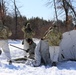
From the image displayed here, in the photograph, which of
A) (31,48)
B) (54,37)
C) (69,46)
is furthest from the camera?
(69,46)

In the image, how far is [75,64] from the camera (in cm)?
957

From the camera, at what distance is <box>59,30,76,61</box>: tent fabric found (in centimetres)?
1094

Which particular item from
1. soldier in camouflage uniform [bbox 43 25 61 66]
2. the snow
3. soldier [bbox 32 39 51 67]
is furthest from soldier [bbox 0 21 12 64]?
soldier in camouflage uniform [bbox 43 25 61 66]

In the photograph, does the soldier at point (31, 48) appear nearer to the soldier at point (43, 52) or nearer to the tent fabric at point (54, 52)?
the soldier at point (43, 52)

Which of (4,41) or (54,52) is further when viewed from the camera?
(4,41)

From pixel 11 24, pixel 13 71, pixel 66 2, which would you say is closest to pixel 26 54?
pixel 13 71

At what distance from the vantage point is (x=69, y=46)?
11.1 m

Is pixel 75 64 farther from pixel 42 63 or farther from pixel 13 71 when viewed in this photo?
pixel 13 71

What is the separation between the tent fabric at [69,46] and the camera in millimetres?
10938

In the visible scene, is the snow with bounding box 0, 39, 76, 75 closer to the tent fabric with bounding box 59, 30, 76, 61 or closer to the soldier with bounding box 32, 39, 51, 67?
the soldier with bounding box 32, 39, 51, 67

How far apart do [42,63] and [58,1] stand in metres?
11.8

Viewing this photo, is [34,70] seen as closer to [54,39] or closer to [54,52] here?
[54,52]

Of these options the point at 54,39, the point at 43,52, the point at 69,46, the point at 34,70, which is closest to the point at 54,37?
the point at 54,39

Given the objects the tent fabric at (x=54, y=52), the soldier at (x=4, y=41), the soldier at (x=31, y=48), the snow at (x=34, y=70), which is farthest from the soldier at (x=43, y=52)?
the soldier at (x=4, y=41)
